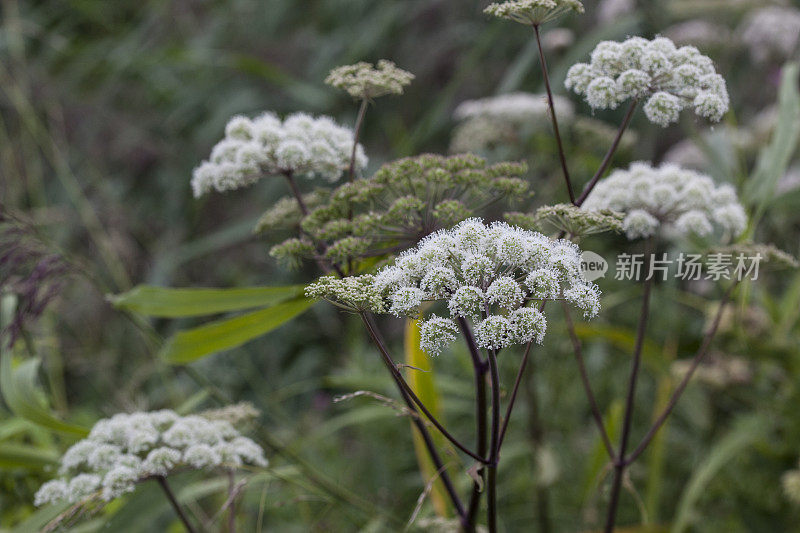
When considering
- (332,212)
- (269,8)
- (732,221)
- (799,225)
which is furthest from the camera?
(269,8)

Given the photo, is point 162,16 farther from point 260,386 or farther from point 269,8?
point 260,386

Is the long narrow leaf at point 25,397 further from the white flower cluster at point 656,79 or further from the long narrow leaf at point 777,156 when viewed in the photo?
the long narrow leaf at point 777,156

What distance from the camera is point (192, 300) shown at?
1.48m

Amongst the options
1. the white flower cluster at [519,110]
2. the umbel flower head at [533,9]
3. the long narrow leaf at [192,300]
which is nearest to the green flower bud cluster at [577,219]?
the umbel flower head at [533,9]

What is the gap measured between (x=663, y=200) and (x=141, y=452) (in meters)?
1.17

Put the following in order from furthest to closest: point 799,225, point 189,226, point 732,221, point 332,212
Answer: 1. point 189,226
2. point 799,225
3. point 732,221
4. point 332,212

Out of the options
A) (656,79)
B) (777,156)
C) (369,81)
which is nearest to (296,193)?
(369,81)

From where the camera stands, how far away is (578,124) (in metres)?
2.41

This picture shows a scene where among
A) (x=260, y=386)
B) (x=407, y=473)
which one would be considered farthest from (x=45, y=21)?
(x=407, y=473)

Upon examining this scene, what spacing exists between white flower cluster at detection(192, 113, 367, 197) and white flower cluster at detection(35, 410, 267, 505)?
0.47m

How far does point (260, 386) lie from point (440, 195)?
9.41 feet

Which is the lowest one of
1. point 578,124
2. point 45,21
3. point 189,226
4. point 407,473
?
point 407,473

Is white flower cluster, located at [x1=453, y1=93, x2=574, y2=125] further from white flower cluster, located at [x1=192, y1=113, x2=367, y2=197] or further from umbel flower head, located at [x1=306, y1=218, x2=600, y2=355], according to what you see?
umbel flower head, located at [x1=306, y1=218, x2=600, y2=355]

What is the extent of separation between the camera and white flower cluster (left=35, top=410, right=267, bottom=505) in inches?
49.2
